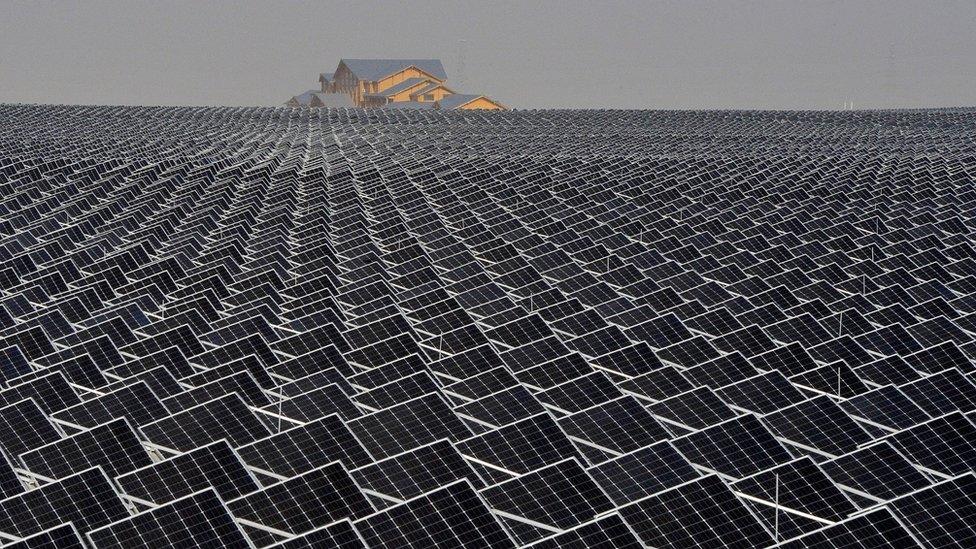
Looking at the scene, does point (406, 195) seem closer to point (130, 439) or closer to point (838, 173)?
point (838, 173)

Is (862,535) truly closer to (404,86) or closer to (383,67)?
(404,86)

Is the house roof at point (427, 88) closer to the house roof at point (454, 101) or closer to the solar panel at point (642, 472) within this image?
the house roof at point (454, 101)

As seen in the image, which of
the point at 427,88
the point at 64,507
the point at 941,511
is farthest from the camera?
the point at 427,88

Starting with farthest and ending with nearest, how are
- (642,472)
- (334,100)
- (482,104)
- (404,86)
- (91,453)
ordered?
(334,100), (404,86), (482,104), (91,453), (642,472)

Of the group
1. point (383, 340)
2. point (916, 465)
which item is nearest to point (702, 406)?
point (916, 465)

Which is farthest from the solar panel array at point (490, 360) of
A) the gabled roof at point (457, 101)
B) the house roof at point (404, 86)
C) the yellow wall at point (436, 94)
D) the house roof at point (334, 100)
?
the house roof at point (334, 100)

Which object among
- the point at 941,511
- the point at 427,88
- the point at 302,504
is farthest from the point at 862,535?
the point at 427,88

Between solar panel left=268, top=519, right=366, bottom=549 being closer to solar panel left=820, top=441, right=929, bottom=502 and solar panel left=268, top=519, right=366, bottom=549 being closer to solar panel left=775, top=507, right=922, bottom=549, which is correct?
solar panel left=775, top=507, right=922, bottom=549
